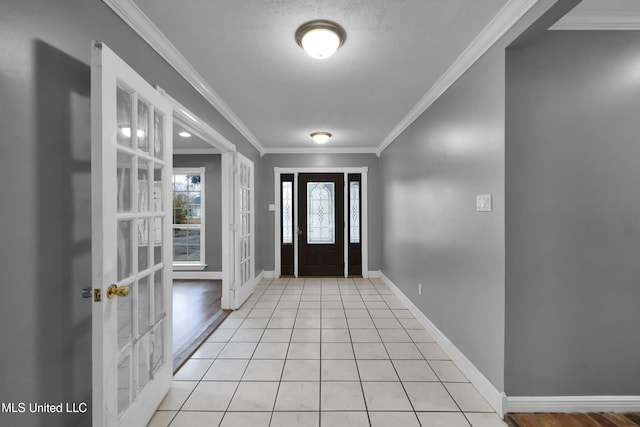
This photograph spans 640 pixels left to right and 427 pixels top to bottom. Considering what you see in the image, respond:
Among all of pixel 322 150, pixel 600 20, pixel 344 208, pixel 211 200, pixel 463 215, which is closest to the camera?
pixel 600 20

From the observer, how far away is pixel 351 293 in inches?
189

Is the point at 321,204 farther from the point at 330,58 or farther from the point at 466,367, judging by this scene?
the point at 466,367

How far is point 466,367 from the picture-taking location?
2.38m

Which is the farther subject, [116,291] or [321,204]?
[321,204]

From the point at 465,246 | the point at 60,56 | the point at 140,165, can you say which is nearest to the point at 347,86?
the point at 465,246

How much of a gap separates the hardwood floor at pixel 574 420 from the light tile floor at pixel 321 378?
13 cm

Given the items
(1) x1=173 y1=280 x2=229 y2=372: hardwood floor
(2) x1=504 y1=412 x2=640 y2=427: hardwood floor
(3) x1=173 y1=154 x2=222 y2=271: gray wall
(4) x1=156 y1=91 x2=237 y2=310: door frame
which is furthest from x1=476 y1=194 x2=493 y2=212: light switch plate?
(3) x1=173 y1=154 x2=222 y2=271: gray wall

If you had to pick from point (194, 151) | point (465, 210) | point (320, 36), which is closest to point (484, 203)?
point (465, 210)

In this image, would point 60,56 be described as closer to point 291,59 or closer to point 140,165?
point 140,165

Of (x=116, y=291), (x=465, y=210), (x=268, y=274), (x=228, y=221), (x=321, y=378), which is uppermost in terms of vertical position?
(x=465, y=210)

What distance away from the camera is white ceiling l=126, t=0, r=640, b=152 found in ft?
5.91

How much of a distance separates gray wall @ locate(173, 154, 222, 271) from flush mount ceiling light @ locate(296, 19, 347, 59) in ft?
14.2

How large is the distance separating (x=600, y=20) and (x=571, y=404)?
7.78ft

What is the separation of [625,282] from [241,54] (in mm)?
3027
